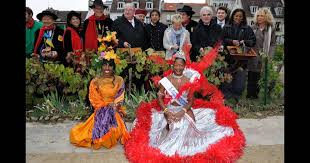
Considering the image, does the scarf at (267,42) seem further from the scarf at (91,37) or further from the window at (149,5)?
the window at (149,5)

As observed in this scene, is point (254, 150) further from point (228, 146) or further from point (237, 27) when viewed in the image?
point (237, 27)

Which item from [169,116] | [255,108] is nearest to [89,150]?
[169,116]

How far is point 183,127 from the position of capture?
5.69 metres

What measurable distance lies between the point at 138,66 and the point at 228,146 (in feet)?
10.0

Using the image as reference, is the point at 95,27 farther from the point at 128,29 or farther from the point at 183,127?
the point at 183,127

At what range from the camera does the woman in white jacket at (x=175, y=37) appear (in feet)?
26.7

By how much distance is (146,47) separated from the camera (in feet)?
28.7

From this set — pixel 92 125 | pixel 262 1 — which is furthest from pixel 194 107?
pixel 262 1

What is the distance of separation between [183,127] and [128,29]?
3.22m

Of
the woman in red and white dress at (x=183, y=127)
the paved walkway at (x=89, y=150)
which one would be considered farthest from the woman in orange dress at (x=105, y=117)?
the woman in red and white dress at (x=183, y=127)

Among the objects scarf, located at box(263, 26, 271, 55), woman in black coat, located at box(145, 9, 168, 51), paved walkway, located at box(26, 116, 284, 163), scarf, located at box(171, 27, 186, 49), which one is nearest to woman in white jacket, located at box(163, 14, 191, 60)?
scarf, located at box(171, 27, 186, 49)

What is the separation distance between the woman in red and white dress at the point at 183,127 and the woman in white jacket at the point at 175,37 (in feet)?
5.75

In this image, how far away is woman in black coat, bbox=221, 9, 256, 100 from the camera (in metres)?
8.05

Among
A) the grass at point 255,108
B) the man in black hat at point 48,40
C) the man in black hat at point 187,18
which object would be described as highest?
the man in black hat at point 187,18
